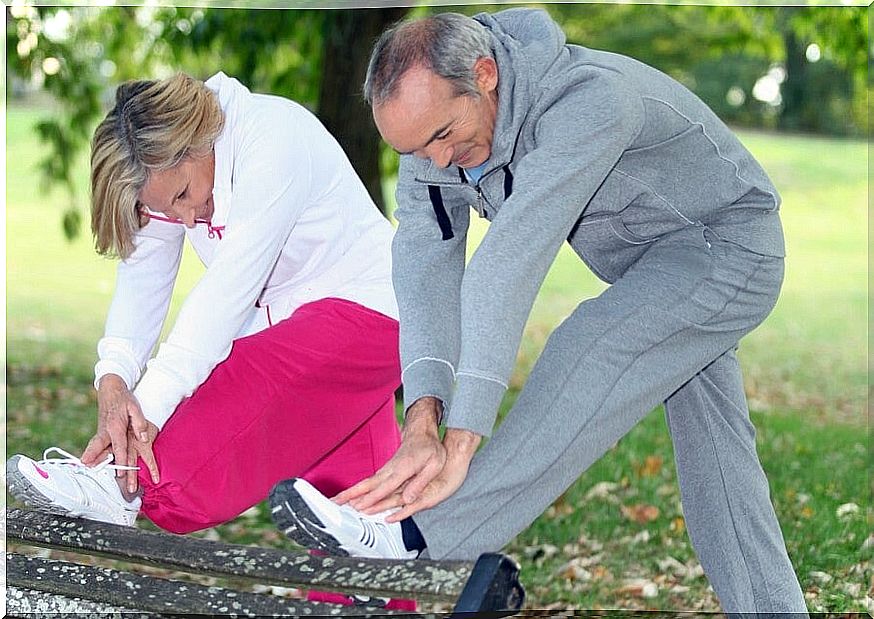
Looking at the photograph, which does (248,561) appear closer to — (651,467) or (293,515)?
(293,515)

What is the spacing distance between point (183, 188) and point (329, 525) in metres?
0.99

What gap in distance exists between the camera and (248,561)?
2.34 meters

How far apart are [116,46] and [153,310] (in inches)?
235

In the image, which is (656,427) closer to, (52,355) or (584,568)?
(584,568)

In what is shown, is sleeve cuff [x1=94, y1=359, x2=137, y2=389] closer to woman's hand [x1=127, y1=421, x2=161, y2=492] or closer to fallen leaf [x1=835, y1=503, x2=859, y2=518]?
woman's hand [x1=127, y1=421, x2=161, y2=492]

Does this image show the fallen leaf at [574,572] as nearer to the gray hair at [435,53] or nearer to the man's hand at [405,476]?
the man's hand at [405,476]

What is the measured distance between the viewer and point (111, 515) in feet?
9.00

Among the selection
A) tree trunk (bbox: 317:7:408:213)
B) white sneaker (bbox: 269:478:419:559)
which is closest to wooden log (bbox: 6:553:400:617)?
white sneaker (bbox: 269:478:419:559)

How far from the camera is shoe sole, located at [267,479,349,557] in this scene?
2.11m

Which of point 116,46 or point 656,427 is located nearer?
point 656,427

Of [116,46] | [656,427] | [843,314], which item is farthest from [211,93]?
[843,314]

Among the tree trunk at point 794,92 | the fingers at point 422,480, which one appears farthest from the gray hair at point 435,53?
the tree trunk at point 794,92

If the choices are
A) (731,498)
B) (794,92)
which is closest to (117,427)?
(731,498)

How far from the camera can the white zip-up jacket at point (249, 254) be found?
2684 mm
